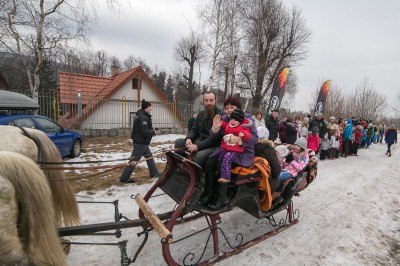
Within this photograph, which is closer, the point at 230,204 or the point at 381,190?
the point at 230,204

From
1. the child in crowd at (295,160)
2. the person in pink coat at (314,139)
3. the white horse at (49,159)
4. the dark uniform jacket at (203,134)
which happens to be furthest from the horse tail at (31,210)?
the person in pink coat at (314,139)

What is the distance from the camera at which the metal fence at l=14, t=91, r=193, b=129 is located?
11.4 m

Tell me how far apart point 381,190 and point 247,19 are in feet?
50.6

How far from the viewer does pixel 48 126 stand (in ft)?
24.3

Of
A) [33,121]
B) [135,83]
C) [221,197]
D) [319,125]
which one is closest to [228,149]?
[221,197]

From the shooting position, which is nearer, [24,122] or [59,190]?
[59,190]

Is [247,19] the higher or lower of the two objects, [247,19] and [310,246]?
the higher

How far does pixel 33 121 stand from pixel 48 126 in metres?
0.60

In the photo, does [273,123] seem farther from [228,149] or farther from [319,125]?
[228,149]

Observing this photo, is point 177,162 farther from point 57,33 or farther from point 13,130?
point 57,33

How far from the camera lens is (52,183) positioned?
2.98 m

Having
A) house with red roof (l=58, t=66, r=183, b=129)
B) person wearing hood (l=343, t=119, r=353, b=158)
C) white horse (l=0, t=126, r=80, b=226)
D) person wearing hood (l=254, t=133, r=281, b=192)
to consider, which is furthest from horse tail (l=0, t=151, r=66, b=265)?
person wearing hood (l=343, t=119, r=353, b=158)

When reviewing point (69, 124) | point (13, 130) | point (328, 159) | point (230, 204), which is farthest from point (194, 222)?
point (69, 124)

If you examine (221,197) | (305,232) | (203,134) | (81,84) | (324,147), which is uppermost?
(81,84)
